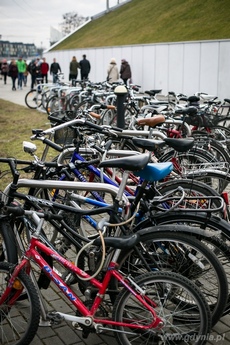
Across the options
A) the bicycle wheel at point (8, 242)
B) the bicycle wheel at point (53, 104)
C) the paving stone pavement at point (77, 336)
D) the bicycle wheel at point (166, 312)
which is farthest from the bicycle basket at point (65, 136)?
the bicycle wheel at point (53, 104)

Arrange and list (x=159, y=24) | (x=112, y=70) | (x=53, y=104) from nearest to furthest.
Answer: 1. (x=53, y=104)
2. (x=112, y=70)
3. (x=159, y=24)

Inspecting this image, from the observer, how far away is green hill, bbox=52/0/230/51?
2545cm

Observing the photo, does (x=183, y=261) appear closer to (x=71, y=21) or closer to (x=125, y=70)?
(x=125, y=70)

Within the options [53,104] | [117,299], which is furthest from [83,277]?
[53,104]

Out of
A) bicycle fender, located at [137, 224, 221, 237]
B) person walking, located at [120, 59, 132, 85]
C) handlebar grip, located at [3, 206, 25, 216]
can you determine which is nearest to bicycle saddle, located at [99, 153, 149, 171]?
bicycle fender, located at [137, 224, 221, 237]

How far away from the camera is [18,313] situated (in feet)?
9.78

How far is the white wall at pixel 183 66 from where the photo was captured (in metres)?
19.5

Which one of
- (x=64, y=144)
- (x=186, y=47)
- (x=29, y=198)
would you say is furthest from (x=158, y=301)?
(x=186, y=47)

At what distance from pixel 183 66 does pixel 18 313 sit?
1993 centimetres

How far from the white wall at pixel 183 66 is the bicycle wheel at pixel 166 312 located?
17.6 metres

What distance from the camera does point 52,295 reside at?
3705 millimetres

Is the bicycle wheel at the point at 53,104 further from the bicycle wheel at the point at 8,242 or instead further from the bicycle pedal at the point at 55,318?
the bicycle pedal at the point at 55,318

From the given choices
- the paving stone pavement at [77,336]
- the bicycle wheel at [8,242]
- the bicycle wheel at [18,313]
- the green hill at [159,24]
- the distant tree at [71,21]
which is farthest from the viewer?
the distant tree at [71,21]

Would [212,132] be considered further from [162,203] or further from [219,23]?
[219,23]
